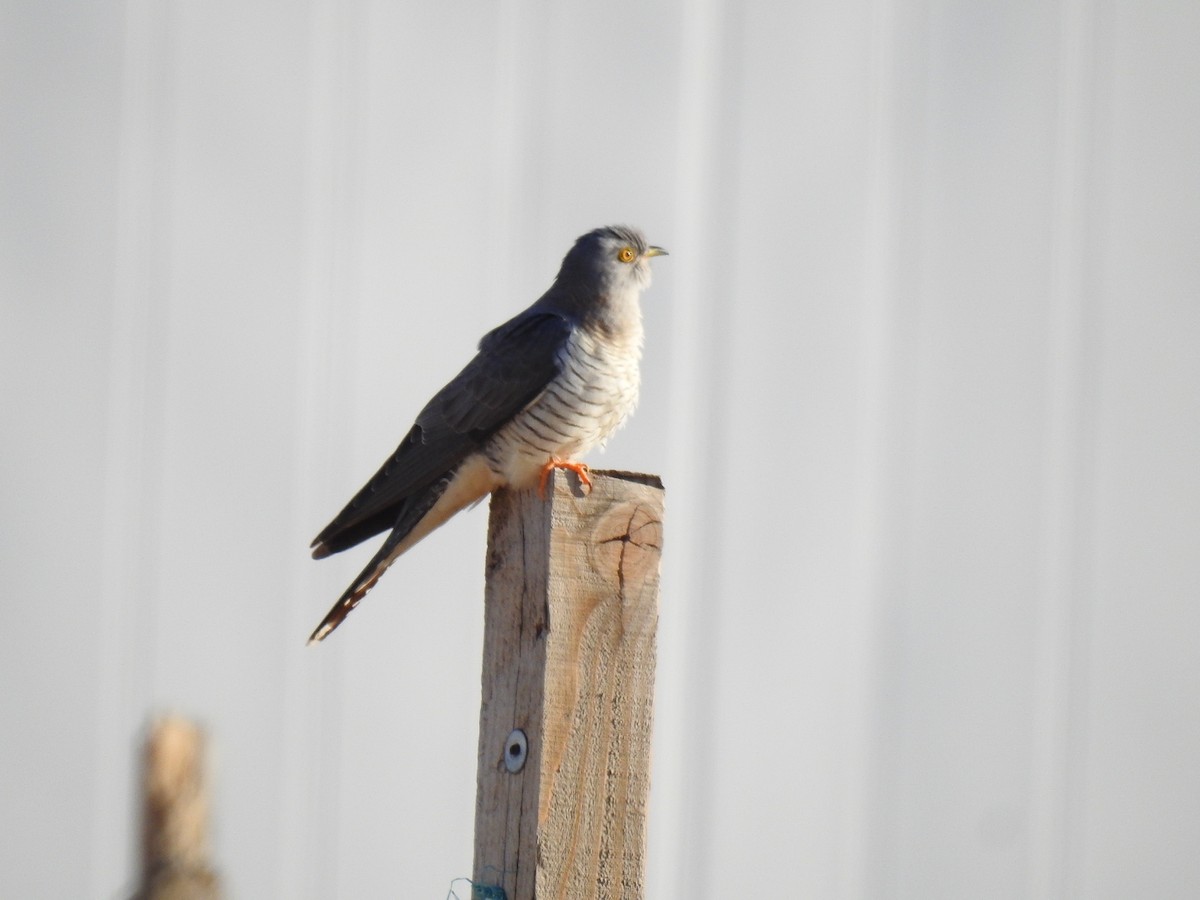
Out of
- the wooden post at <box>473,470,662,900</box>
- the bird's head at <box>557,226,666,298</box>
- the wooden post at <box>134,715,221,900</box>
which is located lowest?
the wooden post at <box>134,715,221,900</box>

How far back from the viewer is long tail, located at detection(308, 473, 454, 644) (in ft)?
8.35

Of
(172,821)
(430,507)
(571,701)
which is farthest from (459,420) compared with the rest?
(571,701)

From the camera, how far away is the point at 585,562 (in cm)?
161

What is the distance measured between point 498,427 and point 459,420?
114mm

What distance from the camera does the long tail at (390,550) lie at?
8.35 feet

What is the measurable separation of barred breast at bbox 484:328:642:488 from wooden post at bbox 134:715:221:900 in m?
0.90

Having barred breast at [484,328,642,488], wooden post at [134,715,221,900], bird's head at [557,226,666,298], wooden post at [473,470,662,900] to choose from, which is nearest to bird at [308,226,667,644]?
barred breast at [484,328,642,488]

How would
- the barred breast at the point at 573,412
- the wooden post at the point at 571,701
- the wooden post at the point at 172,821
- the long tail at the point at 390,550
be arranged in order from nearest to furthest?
1. the wooden post at the point at 571,701
2. the wooden post at the point at 172,821
3. the long tail at the point at 390,550
4. the barred breast at the point at 573,412

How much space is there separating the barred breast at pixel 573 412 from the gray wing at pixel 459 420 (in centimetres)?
3

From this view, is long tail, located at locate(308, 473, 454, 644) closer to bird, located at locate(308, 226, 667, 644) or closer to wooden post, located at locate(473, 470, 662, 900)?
bird, located at locate(308, 226, 667, 644)

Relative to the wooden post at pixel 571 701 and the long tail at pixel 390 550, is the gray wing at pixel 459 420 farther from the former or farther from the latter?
the wooden post at pixel 571 701

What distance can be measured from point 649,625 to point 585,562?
0.43 ft

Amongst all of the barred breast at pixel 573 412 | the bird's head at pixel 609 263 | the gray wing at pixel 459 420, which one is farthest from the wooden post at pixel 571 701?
the bird's head at pixel 609 263

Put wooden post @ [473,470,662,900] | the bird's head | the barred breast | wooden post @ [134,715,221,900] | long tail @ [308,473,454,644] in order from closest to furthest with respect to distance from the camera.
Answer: wooden post @ [473,470,662,900] < wooden post @ [134,715,221,900] < long tail @ [308,473,454,644] < the barred breast < the bird's head
